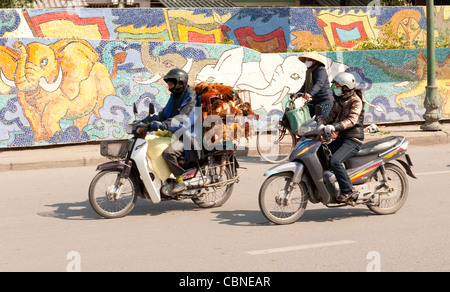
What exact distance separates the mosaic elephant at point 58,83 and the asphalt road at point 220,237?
426 centimetres

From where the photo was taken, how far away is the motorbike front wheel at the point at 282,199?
7548 millimetres

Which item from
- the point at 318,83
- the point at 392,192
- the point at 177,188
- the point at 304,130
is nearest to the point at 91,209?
the point at 177,188

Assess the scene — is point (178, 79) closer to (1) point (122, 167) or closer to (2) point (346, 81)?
(1) point (122, 167)

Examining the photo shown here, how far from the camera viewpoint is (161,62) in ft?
48.9

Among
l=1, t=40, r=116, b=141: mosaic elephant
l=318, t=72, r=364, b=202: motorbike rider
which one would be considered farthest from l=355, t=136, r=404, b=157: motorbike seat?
l=1, t=40, r=116, b=141: mosaic elephant

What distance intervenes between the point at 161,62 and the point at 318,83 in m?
4.48

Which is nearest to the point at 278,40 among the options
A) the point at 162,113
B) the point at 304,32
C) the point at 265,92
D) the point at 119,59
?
the point at 304,32

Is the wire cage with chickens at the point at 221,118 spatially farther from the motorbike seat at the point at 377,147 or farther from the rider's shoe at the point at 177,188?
the motorbike seat at the point at 377,147

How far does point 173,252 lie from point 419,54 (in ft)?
39.3

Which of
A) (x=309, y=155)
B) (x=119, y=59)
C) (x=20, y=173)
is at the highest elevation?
(x=119, y=59)

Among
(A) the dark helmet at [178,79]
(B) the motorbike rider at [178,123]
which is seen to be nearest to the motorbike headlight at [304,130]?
(B) the motorbike rider at [178,123]

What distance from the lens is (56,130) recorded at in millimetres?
14055

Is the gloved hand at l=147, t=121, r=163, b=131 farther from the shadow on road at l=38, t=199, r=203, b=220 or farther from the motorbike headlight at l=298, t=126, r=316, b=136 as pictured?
the motorbike headlight at l=298, t=126, r=316, b=136

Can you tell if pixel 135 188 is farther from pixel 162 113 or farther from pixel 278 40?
pixel 278 40
